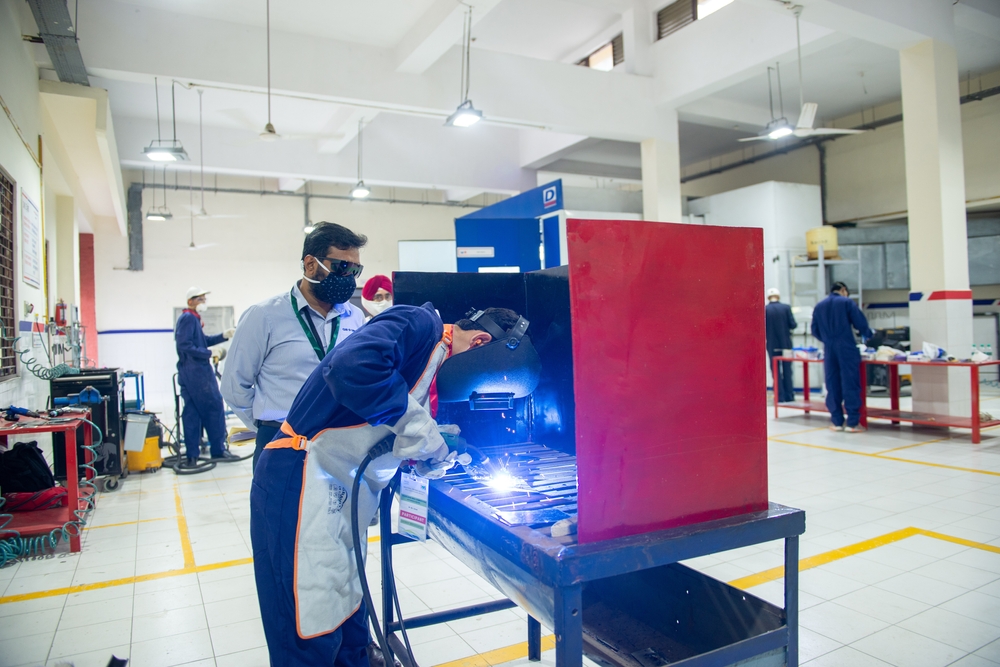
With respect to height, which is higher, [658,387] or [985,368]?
[658,387]

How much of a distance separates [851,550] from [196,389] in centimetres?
504

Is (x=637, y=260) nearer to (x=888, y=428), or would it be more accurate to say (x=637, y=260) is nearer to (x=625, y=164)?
(x=888, y=428)

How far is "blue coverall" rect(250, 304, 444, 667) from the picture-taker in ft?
4.84

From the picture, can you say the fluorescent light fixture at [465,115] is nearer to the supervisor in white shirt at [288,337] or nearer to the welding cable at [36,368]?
the welding cable at [36,368]

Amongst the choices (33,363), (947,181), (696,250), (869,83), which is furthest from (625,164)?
(696,250)

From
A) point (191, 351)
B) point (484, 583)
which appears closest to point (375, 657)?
point (484, 583)

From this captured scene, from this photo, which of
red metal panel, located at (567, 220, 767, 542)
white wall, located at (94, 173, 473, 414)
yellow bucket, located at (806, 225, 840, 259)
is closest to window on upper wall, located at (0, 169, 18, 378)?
red metal panel, located at (567, 220, 767, 542)

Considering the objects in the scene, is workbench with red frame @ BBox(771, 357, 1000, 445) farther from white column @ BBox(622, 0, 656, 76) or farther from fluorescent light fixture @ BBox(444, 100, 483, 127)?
fluorescent light fixture @ BBox(444, 100, 483, 127)

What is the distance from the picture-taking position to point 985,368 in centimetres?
967

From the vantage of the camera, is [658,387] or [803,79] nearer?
[658,387]

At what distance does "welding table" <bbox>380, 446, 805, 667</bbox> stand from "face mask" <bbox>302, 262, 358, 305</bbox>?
82 cm

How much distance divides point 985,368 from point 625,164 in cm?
657

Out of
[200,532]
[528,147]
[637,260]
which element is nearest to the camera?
[637,260]

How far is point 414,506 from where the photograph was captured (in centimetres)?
160
